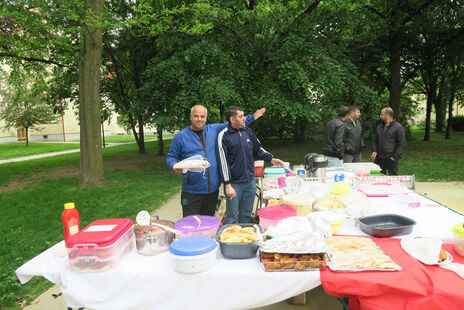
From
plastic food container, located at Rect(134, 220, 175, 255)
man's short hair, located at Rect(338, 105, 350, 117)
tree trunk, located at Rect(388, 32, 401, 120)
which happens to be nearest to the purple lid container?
plastic food container, located at Rect(134, 220, 175, 255)

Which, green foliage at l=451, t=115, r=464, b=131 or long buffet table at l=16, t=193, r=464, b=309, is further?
green foliage at l=451, t=115, r=464, b=131

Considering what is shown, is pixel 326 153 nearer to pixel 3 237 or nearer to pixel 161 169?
pixel 3 237

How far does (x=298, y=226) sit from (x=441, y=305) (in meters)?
0.90

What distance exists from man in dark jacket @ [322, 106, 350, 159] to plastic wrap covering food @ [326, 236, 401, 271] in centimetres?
358

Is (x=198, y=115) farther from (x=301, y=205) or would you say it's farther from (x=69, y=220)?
(x=69, y=220)

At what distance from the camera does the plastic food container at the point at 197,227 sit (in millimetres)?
2127

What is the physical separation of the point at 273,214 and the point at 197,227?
0.68 m

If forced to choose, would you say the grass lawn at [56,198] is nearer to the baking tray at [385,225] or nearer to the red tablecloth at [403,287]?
the red tablecloth at [403,287]

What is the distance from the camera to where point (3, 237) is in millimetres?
5168

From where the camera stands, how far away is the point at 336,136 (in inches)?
214

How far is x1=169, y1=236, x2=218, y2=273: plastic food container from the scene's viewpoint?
1762 mm

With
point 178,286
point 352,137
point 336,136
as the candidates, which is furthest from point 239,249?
point 352,137

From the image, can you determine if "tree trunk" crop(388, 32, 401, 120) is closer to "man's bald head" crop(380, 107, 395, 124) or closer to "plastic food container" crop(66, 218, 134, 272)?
"man's bald head" crop(380, 107, 395, 124)

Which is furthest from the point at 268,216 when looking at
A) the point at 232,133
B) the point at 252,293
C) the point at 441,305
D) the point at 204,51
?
the point at 204,51
